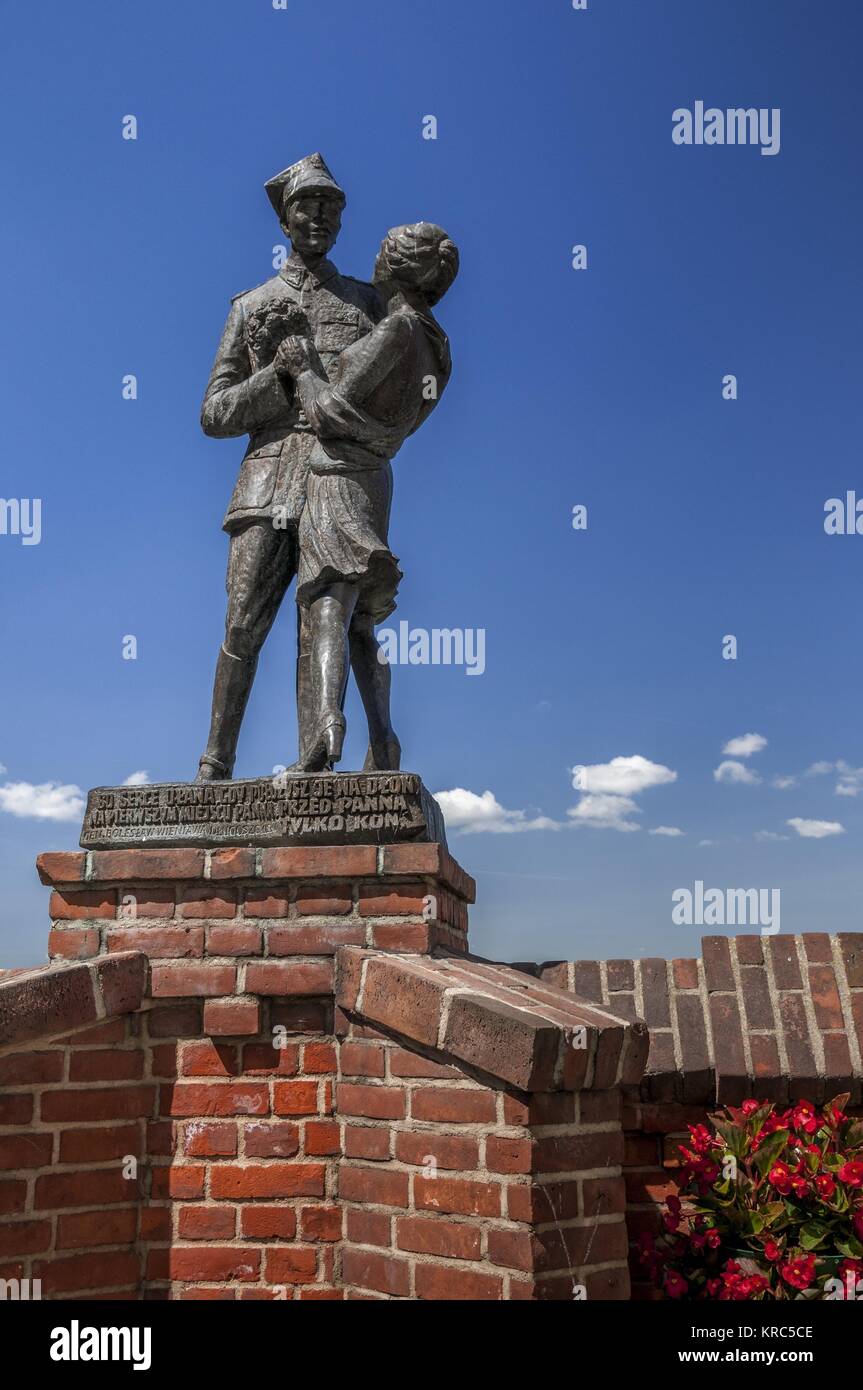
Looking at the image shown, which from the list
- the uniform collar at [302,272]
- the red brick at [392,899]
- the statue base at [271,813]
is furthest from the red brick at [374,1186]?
the uniform collar at [302,272]

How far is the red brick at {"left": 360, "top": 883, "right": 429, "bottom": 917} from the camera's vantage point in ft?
11.9

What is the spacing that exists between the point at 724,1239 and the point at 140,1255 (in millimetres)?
1805

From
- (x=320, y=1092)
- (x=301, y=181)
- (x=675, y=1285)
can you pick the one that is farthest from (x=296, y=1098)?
(x=301, y=181)

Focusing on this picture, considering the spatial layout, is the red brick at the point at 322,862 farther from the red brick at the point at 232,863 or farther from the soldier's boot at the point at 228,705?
the soldier's boot at the point at 228,705

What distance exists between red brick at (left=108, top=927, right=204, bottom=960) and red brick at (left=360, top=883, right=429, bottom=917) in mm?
527

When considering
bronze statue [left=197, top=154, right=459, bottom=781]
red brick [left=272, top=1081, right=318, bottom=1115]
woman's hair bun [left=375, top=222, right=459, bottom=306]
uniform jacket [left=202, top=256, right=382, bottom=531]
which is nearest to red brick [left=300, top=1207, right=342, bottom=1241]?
red brick [left=272, top=1081, right=318, bottom=1115]

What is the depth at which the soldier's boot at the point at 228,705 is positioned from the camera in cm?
430

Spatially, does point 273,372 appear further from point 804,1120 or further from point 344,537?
point 804,1120

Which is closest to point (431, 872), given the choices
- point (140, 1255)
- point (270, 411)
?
point (140, 1255)

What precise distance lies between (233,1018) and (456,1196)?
2.89 feet

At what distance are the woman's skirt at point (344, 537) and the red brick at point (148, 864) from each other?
1.05 meters

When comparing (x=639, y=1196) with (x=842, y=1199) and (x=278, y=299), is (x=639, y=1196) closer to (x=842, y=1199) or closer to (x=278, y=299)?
(x=842, y=1199)

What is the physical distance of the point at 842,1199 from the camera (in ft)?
11.9

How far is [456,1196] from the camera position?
313 centimetres
